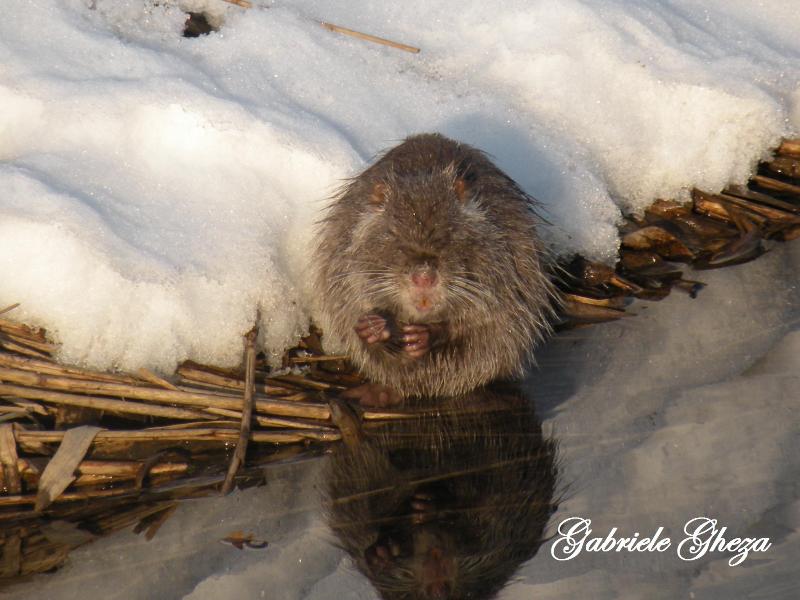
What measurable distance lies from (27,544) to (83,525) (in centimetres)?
21

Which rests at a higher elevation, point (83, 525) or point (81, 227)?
point (81, 227)

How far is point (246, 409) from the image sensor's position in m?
4.39

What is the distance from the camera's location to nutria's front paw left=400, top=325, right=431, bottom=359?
4.54 metres

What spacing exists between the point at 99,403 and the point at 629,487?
2.15 meters

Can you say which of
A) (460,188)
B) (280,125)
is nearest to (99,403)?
(460,188)

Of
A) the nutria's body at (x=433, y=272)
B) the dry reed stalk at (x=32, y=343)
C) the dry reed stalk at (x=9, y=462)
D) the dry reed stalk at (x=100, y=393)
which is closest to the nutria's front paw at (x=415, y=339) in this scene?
the nutria's body at (x=433, y=272)

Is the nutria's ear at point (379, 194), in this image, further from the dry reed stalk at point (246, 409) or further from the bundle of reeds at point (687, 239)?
the bundle of reeds at point (687, 239)

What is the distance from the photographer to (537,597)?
11.7 ft

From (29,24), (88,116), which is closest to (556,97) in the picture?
(88,116)

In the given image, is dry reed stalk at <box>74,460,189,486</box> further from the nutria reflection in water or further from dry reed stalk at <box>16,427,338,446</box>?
the nutria reflection in water

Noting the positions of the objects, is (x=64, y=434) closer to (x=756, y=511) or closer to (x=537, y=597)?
(x=537, y=597)

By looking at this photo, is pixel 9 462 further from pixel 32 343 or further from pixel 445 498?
pixel 445 498
